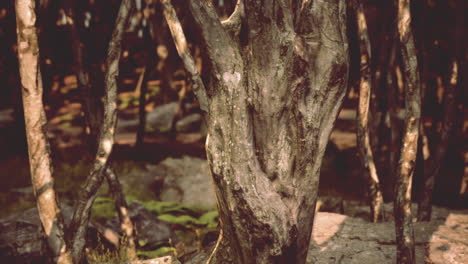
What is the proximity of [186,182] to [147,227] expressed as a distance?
8.61 feet

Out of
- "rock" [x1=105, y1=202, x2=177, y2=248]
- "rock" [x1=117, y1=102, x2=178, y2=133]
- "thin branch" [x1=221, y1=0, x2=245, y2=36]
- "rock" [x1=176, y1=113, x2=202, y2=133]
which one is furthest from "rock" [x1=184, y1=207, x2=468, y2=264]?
"rock" [x1=117, y1=102, x2=178, y2=133]

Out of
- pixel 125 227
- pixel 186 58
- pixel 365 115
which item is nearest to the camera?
pixel 186 58

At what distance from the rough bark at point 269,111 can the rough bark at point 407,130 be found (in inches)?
44.8

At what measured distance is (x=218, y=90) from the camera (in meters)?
2.73

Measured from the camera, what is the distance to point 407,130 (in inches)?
145

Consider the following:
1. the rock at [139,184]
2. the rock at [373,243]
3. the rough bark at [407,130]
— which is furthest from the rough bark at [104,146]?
the rock at [139,184]

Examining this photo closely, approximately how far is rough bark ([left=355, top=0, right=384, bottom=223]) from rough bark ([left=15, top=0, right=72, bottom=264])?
2.90 meters

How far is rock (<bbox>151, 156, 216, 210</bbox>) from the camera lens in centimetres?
810

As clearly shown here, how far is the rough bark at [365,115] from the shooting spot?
4.30m

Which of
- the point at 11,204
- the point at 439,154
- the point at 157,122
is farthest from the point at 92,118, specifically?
the point at 157,122

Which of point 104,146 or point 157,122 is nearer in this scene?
point 104,146

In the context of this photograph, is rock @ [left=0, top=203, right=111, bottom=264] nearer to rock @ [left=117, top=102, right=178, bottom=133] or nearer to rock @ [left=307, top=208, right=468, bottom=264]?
rock @ [left=307, top=208, right=468, bottom=264]

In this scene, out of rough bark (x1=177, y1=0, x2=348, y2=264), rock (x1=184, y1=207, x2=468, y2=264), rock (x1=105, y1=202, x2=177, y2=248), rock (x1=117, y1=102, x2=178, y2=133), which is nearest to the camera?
rough bark (x1=177, y1=0, x2=348, y2=264)

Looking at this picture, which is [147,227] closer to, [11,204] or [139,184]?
[139,184]
